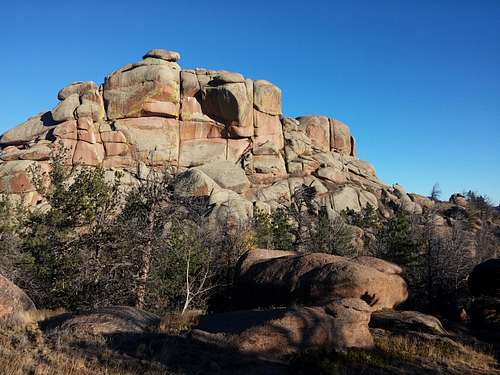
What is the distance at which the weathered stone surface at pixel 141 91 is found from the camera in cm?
5666

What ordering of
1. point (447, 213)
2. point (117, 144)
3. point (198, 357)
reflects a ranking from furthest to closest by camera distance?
point (447, 213) < point (117, 144) < point (198, 357)

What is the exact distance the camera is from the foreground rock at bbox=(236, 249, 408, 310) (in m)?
12.7

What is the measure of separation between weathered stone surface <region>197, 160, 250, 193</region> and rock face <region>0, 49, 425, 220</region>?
125 millimetres

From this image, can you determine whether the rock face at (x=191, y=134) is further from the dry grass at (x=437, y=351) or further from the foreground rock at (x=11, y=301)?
the dry grass at (x=437, y=351)

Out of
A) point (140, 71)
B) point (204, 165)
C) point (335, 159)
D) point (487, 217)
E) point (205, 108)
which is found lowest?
point (487, 217)

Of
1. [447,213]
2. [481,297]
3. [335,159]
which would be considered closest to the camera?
[481,297]

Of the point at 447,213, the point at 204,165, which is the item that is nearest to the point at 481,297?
the point at 204,165

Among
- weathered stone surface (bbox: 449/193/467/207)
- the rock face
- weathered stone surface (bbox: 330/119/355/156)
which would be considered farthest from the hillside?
weathered stone surface (bbox: 449/193/467/207)

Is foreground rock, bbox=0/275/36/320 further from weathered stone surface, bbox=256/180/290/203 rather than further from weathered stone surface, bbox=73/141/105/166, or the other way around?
weathered stone surface, bbox=73/141/105/166

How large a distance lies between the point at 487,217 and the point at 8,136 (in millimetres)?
68401

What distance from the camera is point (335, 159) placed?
220ft

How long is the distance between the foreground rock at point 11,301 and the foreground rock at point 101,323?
847 millimetres

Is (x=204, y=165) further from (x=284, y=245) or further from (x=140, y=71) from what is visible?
(x=284, y=245)

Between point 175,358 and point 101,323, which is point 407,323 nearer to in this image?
point 175,358
